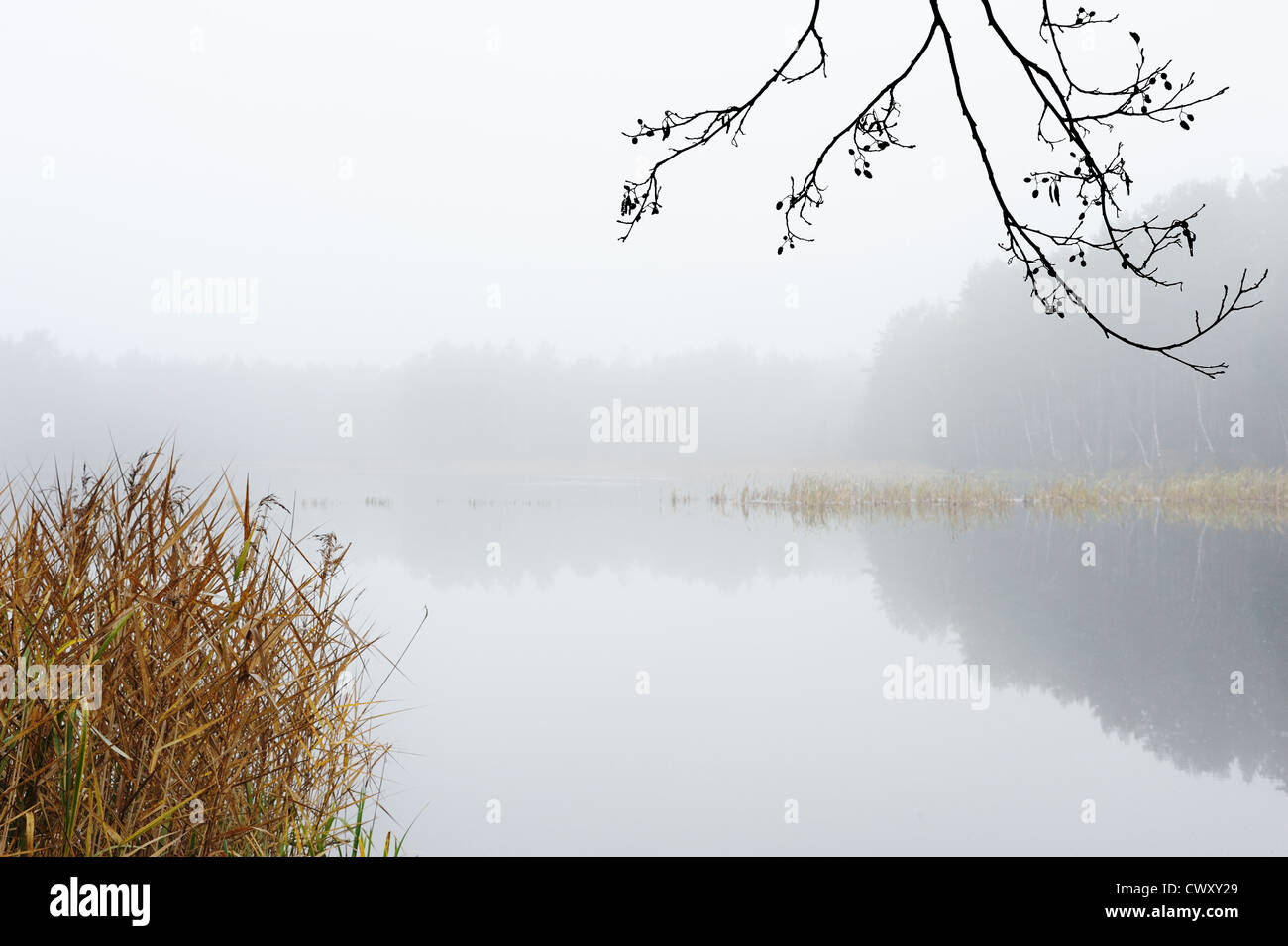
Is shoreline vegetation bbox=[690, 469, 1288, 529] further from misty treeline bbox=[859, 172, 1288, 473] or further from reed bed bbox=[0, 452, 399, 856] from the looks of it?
reed bed bbox=[0, 452, 399, 856]

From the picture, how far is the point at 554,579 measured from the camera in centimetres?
1684

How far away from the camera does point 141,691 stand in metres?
3.27

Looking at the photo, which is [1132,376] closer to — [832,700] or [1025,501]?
[1025,501]

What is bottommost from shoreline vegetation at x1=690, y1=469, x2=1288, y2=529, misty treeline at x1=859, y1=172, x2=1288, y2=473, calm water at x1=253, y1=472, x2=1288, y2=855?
calm water at x1=253, y1=472, x2=1288, y2=855

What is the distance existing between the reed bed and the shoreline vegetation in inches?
831

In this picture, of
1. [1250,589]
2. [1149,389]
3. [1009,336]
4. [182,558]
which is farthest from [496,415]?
[182,558]

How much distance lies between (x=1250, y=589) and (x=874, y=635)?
6.86 meters

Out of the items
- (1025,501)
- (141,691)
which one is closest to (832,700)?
(141,691)

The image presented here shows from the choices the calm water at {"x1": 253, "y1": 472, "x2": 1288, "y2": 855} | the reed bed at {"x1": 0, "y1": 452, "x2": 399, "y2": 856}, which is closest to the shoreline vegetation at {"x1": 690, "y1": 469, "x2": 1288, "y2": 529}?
the calm water at {"x1": 253, "y1": 472, "x2": 1288, "y2": 855}

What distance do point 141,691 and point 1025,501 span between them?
92.8 feet

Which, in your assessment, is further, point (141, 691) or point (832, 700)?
point (832, 700)

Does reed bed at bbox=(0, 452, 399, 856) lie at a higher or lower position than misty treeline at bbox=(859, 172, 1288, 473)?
lower

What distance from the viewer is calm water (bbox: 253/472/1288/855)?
257 inches
